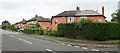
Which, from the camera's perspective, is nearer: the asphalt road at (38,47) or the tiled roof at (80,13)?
the asphalt road at (38,47)

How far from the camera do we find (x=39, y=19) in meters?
118

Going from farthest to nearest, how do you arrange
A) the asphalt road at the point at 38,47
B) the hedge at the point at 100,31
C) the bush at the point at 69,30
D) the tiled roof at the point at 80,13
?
the tiled roof at the point at 80,13, the bush at the point at 69,30, the hedge at the point at 100,31, the asphalt road at the point at 38,47

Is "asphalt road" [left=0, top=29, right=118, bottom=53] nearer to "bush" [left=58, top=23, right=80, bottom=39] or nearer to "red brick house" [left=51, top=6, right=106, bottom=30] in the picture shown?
"bush" [left=58, top=23, right=80, bottom=39]

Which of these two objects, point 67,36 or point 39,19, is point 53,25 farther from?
point 67,36

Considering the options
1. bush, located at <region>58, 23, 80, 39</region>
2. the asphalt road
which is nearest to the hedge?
bush, located at <region>58, 23, 80, 39</region>

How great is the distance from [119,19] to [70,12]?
43.5 m

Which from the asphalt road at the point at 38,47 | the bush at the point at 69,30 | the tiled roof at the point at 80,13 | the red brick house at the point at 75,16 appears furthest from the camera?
the tiled roof at the point at 80,13

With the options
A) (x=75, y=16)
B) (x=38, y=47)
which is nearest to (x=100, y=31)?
(x=38, y=47)

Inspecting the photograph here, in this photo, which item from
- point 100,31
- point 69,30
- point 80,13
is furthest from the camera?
point 80,13

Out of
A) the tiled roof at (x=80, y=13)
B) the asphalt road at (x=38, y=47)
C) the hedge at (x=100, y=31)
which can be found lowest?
the asphalt road at (x=38, y=47)

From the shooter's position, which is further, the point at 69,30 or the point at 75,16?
the point at 75,16

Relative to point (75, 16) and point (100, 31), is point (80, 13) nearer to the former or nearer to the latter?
point (75, 16)

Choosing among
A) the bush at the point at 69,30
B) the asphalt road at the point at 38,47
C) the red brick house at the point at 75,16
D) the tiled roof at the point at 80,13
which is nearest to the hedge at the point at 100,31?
the bush at the point at 69,30

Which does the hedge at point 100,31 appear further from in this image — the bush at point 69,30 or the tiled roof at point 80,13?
the tiled roof at point 80,13
